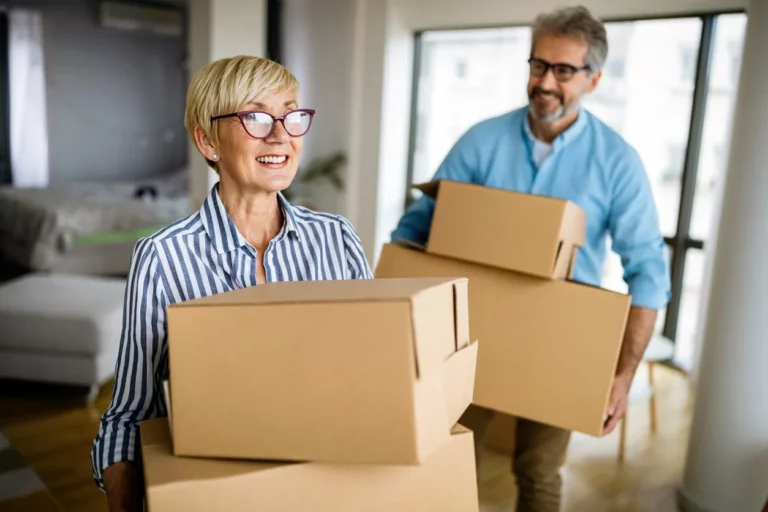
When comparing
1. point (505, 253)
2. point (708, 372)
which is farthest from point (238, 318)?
point (708, 372)

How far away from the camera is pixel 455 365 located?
862 mm

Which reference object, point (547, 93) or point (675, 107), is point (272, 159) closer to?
point (547, 93)

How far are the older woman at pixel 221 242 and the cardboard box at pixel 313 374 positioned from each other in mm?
251

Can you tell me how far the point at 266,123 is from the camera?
1087 mm

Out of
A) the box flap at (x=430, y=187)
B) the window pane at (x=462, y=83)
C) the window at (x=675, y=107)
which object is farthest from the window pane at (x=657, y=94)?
the box flap at (x=430, y=187)

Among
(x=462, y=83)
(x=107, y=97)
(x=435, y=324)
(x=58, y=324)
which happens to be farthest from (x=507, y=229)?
(x=107, y=97)

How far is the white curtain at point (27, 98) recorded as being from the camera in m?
5.79

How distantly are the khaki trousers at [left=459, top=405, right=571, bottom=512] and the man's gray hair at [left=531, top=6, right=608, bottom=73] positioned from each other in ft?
2.89

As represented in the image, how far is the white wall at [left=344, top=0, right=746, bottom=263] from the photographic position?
4227 mm

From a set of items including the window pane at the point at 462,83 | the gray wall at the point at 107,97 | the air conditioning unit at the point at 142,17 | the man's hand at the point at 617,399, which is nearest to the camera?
the man's hand at the point at 617,399

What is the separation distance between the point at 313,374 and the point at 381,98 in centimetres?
378

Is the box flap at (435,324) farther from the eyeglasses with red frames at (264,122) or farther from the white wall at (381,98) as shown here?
the white wall at (381,98)

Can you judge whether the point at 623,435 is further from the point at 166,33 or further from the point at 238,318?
the point at 166,33

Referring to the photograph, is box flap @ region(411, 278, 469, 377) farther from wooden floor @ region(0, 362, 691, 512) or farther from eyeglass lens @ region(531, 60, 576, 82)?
wooden floor @ region(0, 362, 691, 512)
